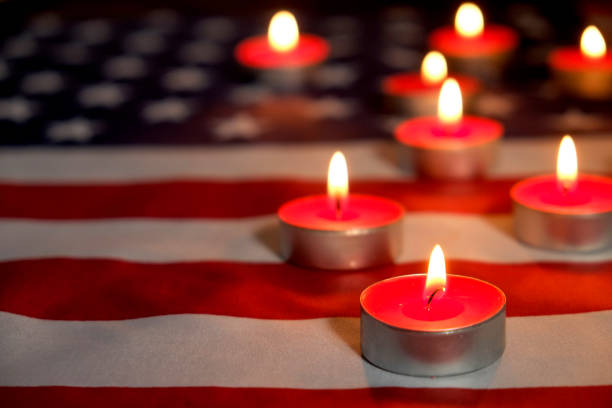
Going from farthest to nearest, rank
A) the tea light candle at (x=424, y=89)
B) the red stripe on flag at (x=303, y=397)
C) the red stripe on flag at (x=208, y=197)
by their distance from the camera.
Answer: the tea light candle at (x=424, y=89) < the red stripe on flag at (x=208, y=197) < the red stripe on flag at (x=303, y=397)

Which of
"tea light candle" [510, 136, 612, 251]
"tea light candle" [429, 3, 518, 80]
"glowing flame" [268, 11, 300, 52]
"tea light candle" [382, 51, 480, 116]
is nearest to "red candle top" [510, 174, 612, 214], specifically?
"tea light candle" [510, 136, 612, 251]

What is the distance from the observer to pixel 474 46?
6.27ft

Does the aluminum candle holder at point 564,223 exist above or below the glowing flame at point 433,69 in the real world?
below

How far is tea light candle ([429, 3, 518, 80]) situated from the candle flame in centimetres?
87

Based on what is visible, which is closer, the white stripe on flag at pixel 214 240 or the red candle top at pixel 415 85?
the white stripe on flag at pixel 214 240

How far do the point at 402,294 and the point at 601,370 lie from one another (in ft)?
0.67

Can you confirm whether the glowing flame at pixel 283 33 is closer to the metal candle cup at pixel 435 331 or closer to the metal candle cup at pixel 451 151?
the metal candle cup at pixel 451 151

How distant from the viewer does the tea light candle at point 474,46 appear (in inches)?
74.2

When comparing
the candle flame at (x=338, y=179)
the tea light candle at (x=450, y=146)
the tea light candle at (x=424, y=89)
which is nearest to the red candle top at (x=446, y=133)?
the tea light candle at (x=450, y=146)

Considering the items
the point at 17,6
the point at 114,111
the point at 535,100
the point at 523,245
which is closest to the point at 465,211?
the point at 523,245

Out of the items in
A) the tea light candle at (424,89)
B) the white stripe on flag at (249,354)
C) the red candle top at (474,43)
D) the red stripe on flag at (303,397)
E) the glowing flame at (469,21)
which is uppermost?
the glowing flame at (469,21)

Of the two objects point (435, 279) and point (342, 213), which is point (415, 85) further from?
point (435, 279)

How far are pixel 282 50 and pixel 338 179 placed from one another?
3.00ft

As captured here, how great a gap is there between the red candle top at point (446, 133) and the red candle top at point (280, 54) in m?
0.50
